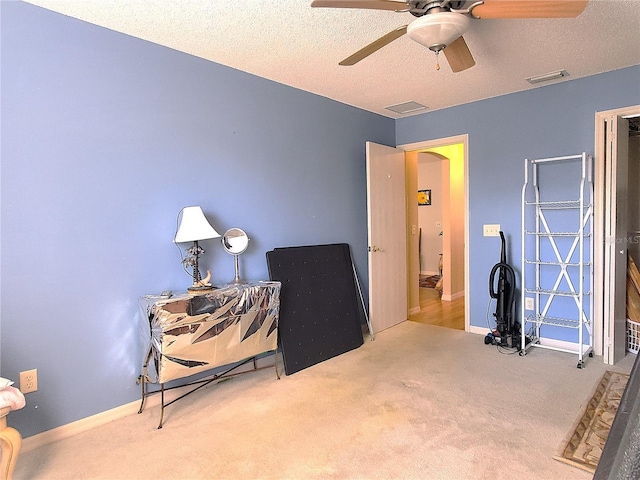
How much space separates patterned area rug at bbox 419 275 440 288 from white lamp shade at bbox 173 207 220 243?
5.36m

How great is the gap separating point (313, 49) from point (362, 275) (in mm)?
2378

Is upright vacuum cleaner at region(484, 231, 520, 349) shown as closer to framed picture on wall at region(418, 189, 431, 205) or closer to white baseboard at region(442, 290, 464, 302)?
white baseboard at region(442, 290, 464, 302)

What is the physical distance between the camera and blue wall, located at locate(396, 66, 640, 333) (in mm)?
3381

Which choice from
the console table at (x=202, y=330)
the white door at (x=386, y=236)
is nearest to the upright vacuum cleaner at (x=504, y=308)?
the white door at (x=386, y=236)

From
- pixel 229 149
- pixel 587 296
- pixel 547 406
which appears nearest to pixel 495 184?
pixel 587 296

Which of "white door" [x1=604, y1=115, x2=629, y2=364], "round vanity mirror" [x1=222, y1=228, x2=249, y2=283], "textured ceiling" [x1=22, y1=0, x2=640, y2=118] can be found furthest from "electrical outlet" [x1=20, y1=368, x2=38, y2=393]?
"white door" [x1=604, y1=115, x2=629, y2=364]

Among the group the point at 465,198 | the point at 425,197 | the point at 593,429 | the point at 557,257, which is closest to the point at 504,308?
the point at 557,257

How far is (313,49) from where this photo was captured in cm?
271

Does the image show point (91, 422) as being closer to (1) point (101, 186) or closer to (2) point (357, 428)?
(1) point (101, 186)

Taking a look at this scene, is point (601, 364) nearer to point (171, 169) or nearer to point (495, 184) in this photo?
point (495, 184)

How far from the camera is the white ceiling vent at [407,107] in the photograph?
411 centimetres

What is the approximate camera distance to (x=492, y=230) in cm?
405

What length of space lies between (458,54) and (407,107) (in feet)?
6.66

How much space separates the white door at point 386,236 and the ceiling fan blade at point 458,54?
Answer: 1721 mm
